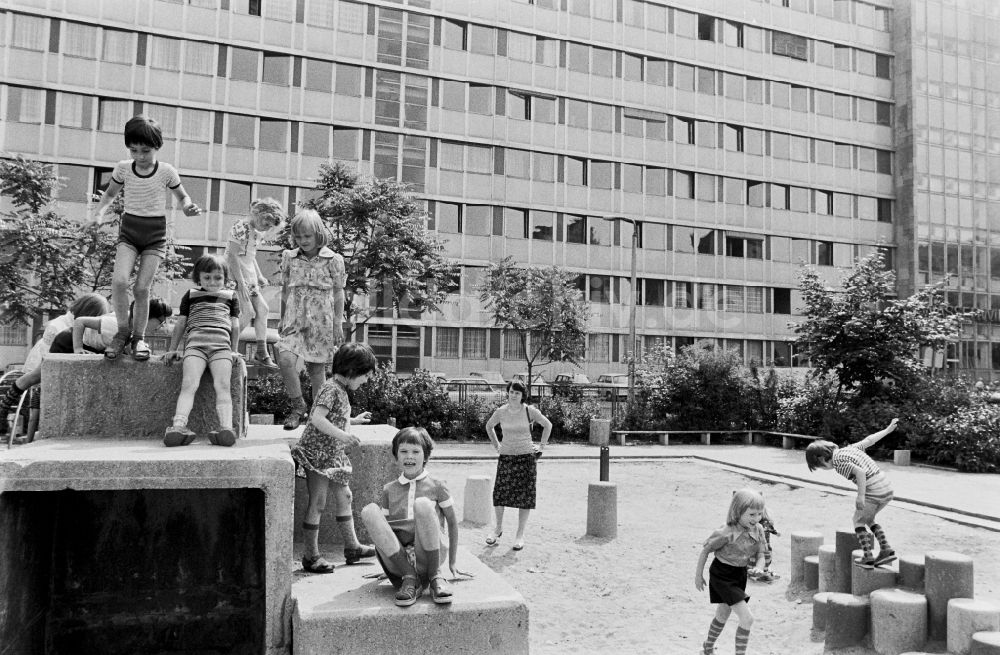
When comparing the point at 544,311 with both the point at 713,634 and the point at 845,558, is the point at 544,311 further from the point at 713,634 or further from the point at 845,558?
the point at 713,634

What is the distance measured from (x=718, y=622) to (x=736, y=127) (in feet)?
134

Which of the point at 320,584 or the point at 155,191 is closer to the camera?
the point at 320,584

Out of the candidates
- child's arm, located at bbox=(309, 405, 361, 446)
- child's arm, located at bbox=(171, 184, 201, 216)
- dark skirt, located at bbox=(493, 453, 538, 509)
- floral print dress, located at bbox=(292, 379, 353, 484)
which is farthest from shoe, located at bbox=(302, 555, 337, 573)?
dark skirt, located at bbox=(493, 453, 538, 509)

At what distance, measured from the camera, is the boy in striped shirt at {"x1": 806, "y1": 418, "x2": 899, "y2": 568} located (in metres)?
6.88

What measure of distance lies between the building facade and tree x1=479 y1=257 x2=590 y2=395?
3.93 m

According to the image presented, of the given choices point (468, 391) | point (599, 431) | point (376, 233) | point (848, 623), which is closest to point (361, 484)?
point (848, 623)

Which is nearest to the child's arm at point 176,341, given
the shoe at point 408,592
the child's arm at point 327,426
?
the child's arm at point 327,426

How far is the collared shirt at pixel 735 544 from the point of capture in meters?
5.60

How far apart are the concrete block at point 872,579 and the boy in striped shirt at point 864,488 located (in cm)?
14

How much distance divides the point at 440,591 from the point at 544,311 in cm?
2531

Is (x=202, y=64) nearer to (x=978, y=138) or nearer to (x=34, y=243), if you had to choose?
(x=34, y=243)

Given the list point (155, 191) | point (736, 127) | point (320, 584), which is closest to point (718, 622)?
point (320, 584)

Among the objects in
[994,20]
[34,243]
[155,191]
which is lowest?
[155,191]

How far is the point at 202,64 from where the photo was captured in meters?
33.5
